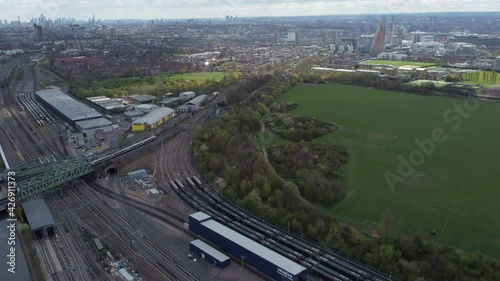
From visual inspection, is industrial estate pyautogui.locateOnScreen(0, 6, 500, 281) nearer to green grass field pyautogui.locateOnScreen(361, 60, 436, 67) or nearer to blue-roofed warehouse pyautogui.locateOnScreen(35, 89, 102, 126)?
blue-roofed warehouse pyautogui.locateOnScreen(35, 89, 102, 126)

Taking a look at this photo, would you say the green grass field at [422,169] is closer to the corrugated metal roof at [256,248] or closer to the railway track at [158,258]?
the corrugated metal roof at [256,248]

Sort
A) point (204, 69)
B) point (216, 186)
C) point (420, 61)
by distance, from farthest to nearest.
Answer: point (420, 61) < point (204, 69) < point (216, 186)

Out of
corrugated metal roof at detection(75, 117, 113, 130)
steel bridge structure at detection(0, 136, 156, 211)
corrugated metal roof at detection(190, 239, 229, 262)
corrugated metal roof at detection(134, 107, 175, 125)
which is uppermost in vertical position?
corrugated metal roof at detection(134, 107, 175, 125)

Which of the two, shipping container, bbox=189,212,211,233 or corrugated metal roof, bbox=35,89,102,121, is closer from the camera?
shipping container, bbox=189,212,211,233

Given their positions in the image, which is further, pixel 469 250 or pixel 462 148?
pixel 462 148

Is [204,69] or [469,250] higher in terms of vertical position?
[204,69]

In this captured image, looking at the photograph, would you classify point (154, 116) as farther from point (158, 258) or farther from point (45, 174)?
point (158, 258)

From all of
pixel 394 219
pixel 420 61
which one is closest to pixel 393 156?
pixel 394 219

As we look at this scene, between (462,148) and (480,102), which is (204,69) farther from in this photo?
(462,148)

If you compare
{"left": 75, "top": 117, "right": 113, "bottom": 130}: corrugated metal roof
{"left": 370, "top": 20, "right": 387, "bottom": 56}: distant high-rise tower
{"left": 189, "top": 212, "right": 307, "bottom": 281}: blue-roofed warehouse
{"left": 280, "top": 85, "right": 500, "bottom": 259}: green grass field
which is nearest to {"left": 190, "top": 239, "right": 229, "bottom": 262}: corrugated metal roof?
{"left": 189, "top": 212, "right": 307, "bottom": 281}: blue-roofed warehouse
